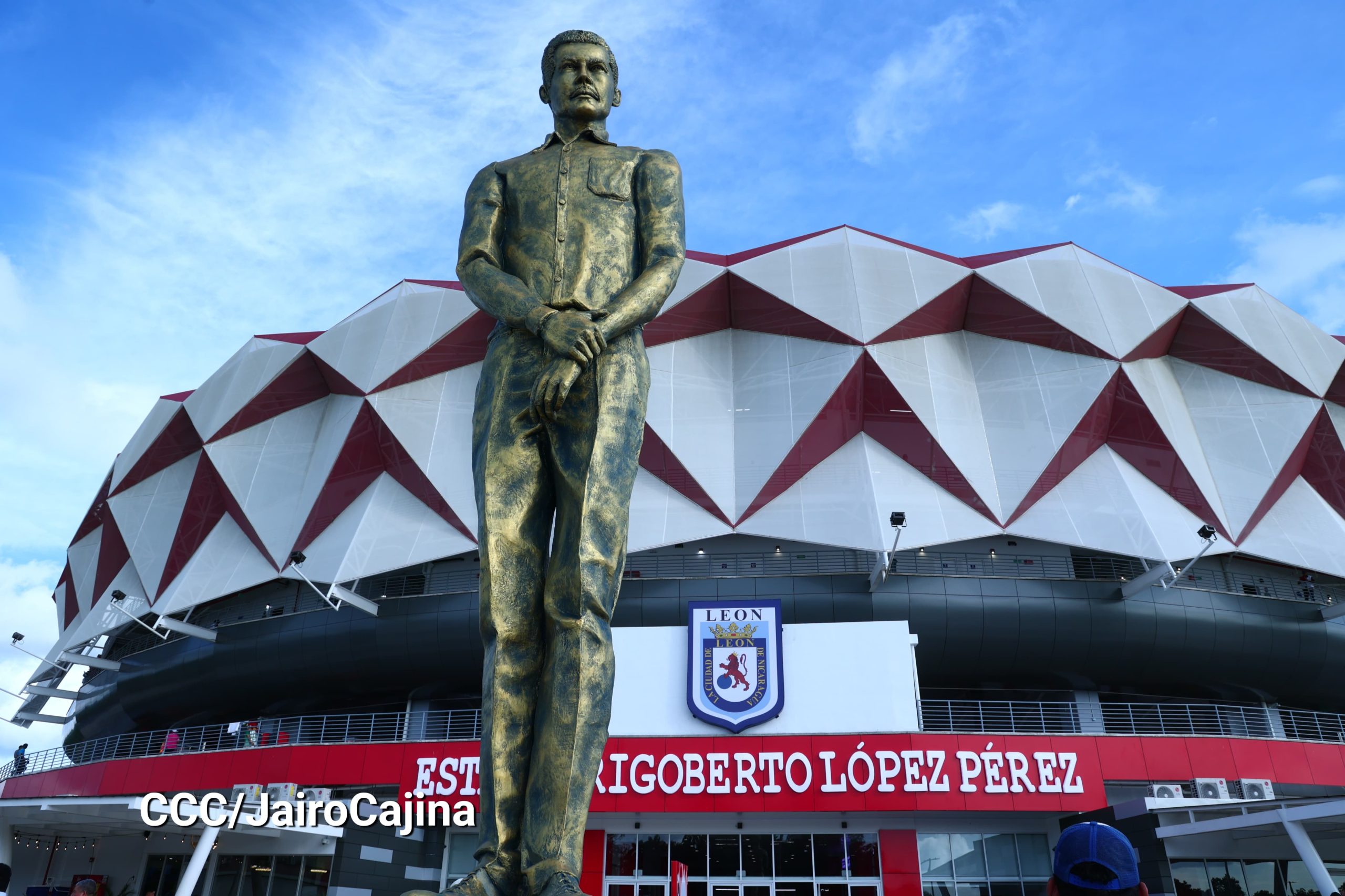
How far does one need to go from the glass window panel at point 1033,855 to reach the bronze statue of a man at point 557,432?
23759 millimetres

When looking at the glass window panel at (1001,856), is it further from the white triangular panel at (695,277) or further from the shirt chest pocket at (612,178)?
the shirt chest pocket at (612,178)

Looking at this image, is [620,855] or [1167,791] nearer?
[1167,791]

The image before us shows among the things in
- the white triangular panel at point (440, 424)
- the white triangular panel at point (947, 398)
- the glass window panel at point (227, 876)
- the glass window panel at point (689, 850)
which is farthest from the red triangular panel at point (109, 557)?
the white triangular panel at point (947, 398)

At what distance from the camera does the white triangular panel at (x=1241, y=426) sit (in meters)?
29.6

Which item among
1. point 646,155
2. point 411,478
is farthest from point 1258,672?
point 646,155

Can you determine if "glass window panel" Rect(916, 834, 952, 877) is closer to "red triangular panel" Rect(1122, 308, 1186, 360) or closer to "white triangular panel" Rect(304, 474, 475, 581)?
"white triangular panel" Rect(304, 474, 475, 581)

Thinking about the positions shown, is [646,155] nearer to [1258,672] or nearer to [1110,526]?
[1110,526]

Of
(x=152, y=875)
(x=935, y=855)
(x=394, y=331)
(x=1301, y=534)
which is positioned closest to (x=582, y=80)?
(x=935, y=855)

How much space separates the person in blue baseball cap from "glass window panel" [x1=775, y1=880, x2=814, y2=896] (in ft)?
74.1

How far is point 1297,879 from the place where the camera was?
20.2 m

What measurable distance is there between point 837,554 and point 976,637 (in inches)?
181

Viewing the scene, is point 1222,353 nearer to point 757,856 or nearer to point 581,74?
point 757,856

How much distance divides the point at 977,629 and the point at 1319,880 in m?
13.2

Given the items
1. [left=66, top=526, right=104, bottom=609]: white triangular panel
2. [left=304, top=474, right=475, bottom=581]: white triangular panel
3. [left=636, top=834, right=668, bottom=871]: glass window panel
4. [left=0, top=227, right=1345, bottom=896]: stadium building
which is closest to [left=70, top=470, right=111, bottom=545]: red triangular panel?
[left=66, top=526, right=104, bottom=609]: white triangular panel
